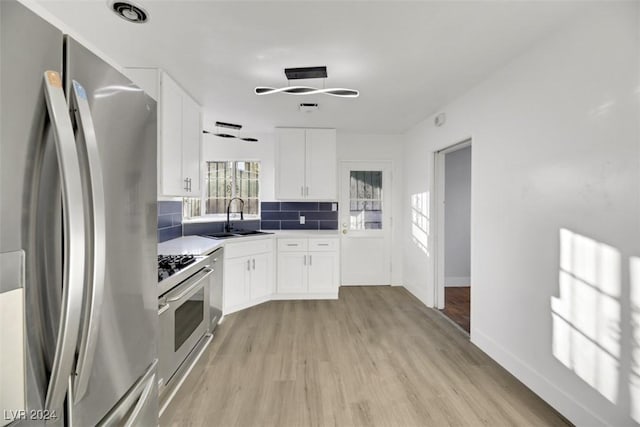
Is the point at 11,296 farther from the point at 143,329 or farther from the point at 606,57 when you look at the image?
the point at 606,57

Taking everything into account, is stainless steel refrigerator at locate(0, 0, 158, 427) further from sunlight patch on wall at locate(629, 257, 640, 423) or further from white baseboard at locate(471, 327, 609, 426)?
white baseboard at locate(471, 327, 609, 426)

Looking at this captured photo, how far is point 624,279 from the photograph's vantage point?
150 cm

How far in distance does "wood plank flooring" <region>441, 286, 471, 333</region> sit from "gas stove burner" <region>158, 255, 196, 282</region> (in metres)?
2.92

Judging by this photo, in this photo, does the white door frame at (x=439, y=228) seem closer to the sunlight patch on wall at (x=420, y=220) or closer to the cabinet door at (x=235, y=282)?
the sunlight patch on wall at (x=420, y=220)

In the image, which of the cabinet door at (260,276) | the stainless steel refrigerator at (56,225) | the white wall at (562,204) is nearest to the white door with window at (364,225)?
the cabinet door at (260,276)

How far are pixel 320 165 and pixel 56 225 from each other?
379cm

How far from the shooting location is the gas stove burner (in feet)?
6.35

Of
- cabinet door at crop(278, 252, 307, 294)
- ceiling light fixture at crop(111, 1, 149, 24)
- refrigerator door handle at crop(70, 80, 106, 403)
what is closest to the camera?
refrigerator door handle at crop(70, 80, 106, 403)

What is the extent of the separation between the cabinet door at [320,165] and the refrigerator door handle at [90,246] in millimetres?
3605

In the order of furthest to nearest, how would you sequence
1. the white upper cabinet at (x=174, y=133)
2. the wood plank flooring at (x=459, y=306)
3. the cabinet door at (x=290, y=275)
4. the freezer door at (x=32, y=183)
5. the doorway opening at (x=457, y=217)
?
the doorway opening at (x=457, y=217) < the cabinet door at (x=290, y=275) < the wood plank flooring at (x=459, y=306) < the white upper cabinet at (x=174, y=133) < the freezer door at (x=32, y=183)

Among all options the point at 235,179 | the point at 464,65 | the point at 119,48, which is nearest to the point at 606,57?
the point at 464,65

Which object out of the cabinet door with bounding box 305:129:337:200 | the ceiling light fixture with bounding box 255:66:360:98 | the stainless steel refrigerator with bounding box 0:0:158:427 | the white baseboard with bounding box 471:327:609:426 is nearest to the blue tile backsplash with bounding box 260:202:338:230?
the cabinet door with bounding box 305:129:337:200

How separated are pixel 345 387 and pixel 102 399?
166 centimetres

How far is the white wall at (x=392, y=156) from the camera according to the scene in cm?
480
